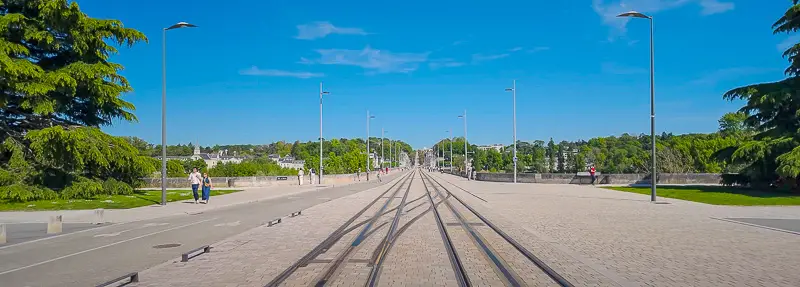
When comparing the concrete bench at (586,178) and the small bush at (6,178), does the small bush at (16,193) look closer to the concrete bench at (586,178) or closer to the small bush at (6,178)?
the small bush at (6,178)

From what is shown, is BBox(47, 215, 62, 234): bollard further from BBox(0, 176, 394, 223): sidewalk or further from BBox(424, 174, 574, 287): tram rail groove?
BBox(424, 174, 574, 287): tram rail groove

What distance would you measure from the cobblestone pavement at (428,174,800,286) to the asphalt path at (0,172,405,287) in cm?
735

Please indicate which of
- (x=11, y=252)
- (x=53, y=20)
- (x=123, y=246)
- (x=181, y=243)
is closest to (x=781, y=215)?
(x=181, y=243)

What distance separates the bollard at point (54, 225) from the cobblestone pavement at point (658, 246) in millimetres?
12004

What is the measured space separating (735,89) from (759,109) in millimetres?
1792

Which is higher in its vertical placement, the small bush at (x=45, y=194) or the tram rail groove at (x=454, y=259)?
the small bush at (x=45, y=194)

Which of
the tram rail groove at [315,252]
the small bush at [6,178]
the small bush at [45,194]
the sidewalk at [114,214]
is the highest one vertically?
the small bush at [6,178]

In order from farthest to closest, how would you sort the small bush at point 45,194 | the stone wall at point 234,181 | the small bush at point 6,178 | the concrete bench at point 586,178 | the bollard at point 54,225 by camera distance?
the concrete bench at point 586,178 < the stone wall at point 234,181 < the small bush at point 45,194 < the small bush at point 6,178 < the bollard at point 54,225

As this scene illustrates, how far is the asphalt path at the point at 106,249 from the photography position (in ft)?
28.8

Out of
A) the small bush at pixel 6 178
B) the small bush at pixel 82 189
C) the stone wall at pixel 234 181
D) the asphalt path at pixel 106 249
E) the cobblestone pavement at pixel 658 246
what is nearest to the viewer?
the cobblestone pavement at pixel 658 246

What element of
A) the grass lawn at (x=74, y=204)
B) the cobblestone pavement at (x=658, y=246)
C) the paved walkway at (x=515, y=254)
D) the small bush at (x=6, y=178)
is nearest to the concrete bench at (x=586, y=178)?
the cobblestone pavement at (x=658, y=246)

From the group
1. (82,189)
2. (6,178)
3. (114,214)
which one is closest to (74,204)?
(82,189)

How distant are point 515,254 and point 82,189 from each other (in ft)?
80.0

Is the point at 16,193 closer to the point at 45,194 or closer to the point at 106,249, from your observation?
the point at 45,194
